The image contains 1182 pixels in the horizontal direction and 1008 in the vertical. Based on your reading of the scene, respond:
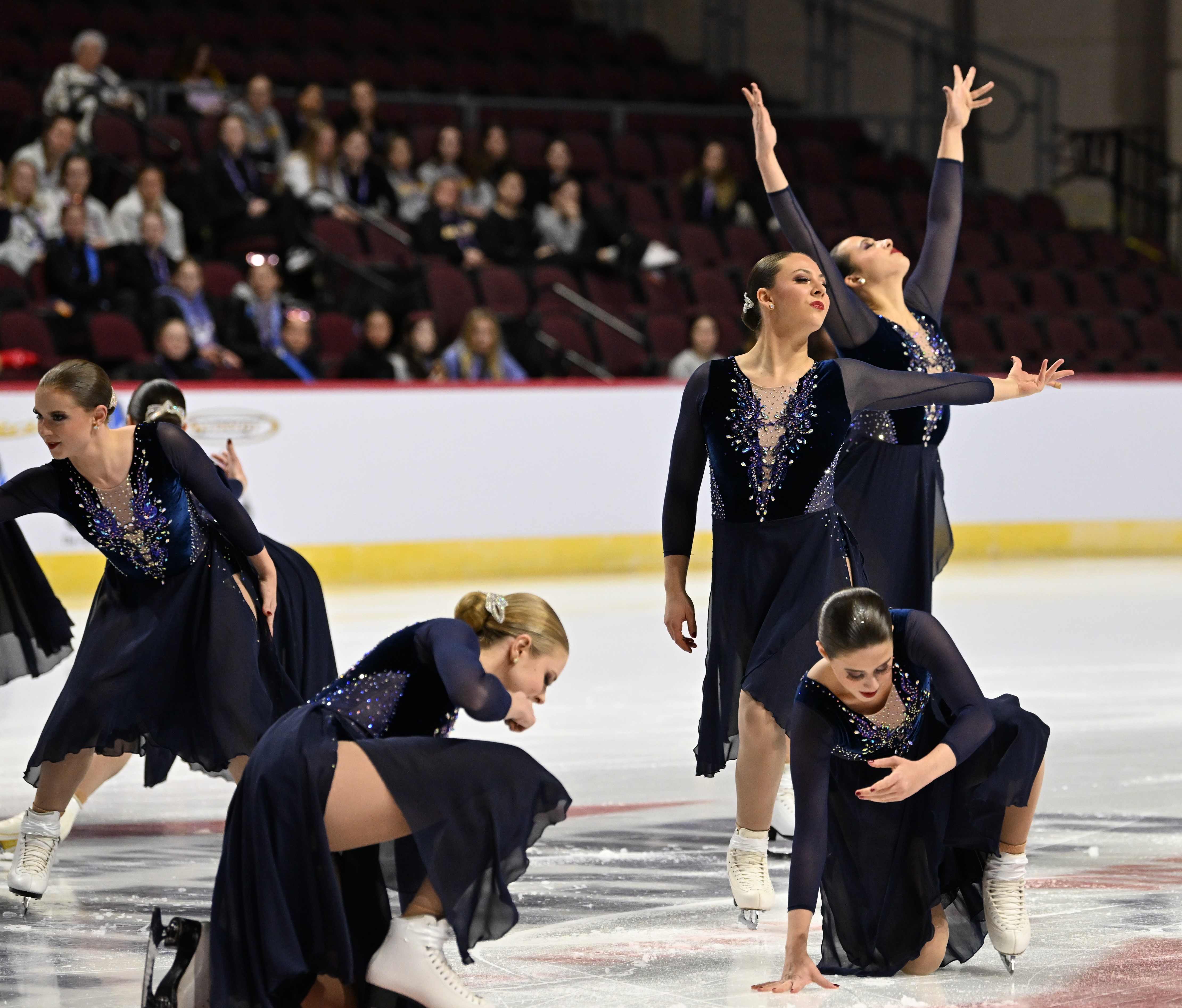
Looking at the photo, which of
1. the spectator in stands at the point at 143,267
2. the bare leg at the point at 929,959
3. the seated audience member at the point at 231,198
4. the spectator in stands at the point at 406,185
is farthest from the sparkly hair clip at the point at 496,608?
the spectator in stands at the point at 406,185

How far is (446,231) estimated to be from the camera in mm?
10719

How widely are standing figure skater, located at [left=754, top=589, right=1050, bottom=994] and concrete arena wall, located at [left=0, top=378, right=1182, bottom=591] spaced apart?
18.9ft

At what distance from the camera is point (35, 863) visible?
357 centimetres

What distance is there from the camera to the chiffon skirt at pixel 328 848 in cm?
257

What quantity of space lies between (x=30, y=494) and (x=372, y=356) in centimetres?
591

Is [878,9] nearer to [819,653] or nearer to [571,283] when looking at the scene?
[571,283]

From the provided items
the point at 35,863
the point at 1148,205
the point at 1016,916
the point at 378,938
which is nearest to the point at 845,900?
the point at 1016,916

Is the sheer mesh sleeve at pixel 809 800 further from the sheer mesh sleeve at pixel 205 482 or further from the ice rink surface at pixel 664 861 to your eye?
the sheer mesh sleeve at pixel 205 482

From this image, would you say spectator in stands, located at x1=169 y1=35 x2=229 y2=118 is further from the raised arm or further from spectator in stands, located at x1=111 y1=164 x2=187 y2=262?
the raised arm

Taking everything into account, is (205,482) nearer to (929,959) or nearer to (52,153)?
(929,959)

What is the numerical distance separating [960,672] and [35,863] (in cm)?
193

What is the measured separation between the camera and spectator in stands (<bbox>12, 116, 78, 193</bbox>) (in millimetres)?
9422

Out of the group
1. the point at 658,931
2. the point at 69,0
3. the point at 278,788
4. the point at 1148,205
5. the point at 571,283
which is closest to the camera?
the point at 278,788

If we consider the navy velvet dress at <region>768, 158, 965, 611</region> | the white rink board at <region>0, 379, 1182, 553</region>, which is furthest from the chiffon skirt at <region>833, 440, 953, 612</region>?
the white rink board at <region>0, 379, 1182, 553</region>
